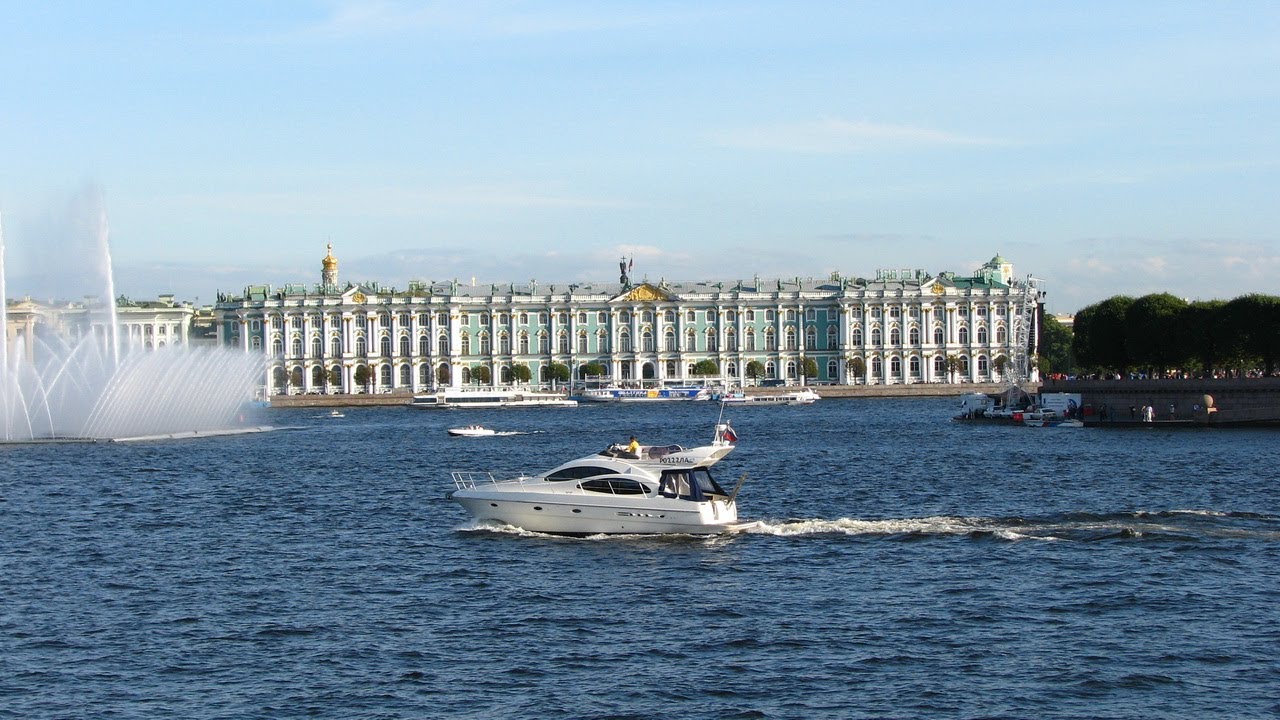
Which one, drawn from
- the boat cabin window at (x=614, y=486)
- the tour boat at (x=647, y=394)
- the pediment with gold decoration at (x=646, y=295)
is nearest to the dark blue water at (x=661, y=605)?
the boat cabin window at (x=614, y=486)

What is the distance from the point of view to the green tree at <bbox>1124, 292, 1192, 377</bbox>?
71.8m

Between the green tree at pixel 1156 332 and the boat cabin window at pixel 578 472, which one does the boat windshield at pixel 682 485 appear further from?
the green tree at pixel 1156 332

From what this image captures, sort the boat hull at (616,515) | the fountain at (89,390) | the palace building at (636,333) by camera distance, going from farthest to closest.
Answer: the palace building at (636,333) → the fountain at (89,390) → the boat hull at (616,515)

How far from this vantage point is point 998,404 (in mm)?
72000

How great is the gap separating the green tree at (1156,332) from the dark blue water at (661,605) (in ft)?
116

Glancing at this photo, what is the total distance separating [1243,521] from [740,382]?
300 feet

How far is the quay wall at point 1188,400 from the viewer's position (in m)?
57.2

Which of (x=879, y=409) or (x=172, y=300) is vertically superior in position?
(x=172, y=300)

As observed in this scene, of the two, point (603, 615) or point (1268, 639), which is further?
point (603, 615)

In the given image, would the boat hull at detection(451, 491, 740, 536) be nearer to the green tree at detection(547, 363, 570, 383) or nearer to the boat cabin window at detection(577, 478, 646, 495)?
the boat cabin window at detection(577, 478, 646, 495)

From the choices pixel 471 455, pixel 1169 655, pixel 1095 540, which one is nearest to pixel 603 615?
pixel 1169 655

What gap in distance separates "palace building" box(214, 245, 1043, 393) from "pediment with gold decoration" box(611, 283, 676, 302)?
3.0 inches

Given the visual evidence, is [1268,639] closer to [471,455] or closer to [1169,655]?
[1169,655]

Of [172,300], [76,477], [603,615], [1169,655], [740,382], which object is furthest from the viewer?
[172,300]
